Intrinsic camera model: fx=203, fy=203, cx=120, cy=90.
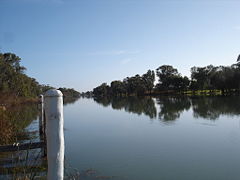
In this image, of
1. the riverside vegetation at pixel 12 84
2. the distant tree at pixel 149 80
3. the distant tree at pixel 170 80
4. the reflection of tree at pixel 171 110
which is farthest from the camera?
the distant tree at pixel 149 80

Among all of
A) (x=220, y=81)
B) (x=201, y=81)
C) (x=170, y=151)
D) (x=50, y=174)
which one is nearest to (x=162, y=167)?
(x=170, y=151)

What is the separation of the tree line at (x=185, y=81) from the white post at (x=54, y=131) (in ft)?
204

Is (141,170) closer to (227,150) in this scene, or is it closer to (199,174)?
(199,174)

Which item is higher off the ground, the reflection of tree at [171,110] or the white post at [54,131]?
the white post at [54,131]

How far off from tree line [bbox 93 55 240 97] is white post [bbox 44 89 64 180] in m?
62.2

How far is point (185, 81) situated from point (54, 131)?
257ft

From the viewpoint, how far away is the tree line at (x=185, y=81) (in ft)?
190

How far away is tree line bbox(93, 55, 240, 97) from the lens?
57781 millimetres

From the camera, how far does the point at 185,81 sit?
76.0 meters

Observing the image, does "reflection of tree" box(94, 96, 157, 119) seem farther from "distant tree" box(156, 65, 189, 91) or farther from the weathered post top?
"distant tree" box(156, 65, 189, 91)

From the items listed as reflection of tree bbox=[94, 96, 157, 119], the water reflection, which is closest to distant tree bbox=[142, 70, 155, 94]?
reflection of tree bbox=[94, 96, 157, 119]

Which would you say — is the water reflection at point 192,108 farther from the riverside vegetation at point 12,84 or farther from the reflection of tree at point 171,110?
the riverside vegetation at point 12,84

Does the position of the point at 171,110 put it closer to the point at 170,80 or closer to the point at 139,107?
the point at 139,107

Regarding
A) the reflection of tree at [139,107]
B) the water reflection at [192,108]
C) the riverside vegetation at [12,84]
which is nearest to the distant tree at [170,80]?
the reflection of tree at [139,107]
